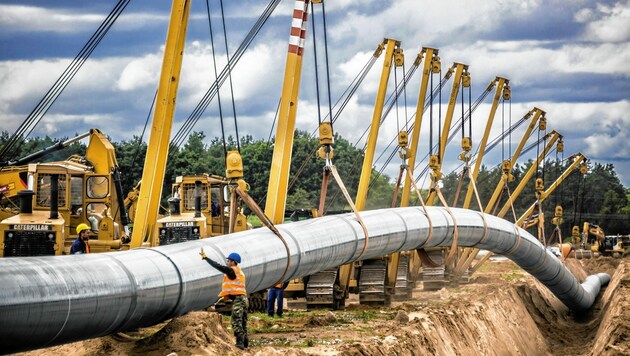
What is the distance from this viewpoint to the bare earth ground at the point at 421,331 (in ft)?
52.9

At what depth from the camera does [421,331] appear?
21516 millimetres

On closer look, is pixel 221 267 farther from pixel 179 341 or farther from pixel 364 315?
pixel 364 315

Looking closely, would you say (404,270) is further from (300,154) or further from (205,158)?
(205,158)

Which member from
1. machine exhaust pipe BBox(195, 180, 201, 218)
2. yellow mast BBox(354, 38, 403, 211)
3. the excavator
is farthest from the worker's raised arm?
yellow mast BBox(354, 38, 403, 211)

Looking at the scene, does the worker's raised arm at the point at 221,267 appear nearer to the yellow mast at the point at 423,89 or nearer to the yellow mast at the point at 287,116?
the yellow mast at the point at 287,116

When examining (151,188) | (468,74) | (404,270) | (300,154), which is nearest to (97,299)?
(151,188)

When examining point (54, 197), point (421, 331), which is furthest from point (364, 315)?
point (54, 197)

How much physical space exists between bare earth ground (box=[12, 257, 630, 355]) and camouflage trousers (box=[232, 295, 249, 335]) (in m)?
0.33

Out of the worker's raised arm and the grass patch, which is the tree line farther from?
the worker's raised arm

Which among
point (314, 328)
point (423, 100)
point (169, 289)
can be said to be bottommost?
point (314, 328)

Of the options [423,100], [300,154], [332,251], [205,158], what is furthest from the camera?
[205,158]

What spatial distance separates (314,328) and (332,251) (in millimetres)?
2644

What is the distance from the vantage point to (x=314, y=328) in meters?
23.9

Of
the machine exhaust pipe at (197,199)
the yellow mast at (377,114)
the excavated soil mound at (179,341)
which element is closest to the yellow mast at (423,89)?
the yellow mast at (377,114)
